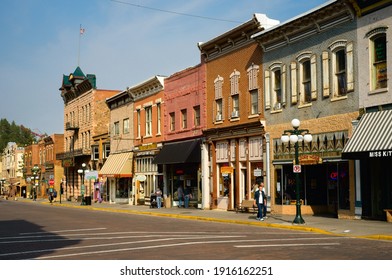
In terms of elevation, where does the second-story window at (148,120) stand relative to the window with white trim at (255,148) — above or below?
above

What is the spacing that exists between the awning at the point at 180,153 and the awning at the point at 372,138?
1537cm

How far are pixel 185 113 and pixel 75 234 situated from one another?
841 inches

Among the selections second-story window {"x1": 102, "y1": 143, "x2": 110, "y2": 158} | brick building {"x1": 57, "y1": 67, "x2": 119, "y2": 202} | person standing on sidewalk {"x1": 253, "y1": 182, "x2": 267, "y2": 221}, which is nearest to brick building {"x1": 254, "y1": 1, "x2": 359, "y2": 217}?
person standing on sidewalk {"x1": 253, "y1": 182, "x2": 267, "y2": 221}

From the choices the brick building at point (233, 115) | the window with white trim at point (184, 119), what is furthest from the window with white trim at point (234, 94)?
the window with white trim at point (184, 119)

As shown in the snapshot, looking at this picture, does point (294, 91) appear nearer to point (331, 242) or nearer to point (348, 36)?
point (348, 36)

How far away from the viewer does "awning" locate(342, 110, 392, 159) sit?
23328 millimetres

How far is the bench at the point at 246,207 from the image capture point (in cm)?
3256

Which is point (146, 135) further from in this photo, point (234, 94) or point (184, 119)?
point (234, 94)

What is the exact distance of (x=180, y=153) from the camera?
40.7 m

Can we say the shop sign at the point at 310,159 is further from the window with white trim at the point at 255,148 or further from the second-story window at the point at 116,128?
the second-story window at the point at 116,128

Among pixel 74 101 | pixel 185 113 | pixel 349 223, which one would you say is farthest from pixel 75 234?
pixel 74 101

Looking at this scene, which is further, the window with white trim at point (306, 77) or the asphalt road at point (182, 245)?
the window with white trim at point (306, 77)

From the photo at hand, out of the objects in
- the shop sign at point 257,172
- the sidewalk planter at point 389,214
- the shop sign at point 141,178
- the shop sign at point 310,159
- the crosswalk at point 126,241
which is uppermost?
the shop sign at point 310,159

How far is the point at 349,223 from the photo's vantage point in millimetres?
24125
